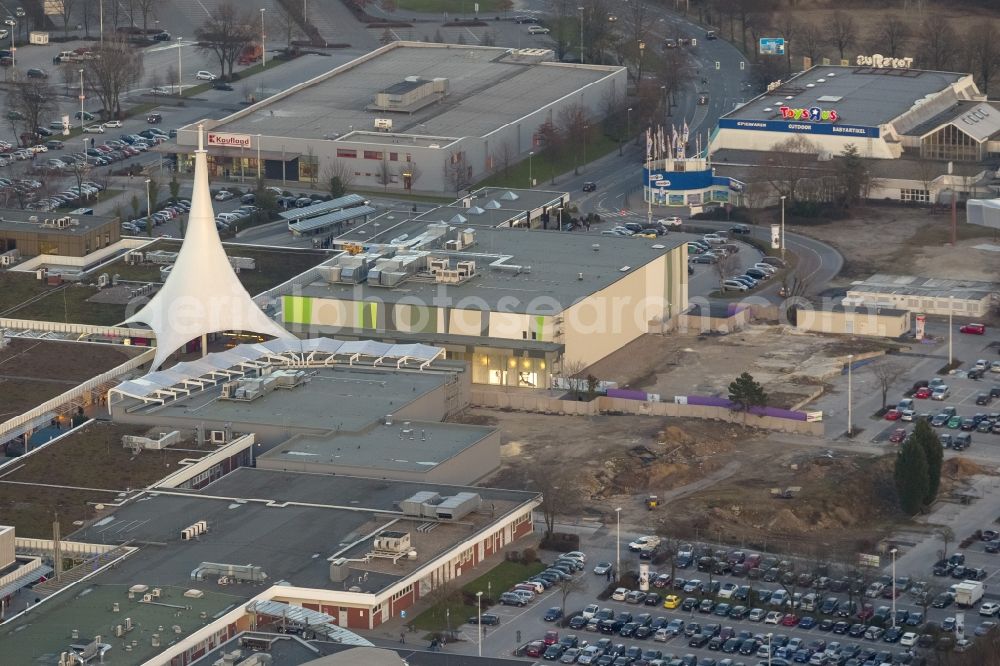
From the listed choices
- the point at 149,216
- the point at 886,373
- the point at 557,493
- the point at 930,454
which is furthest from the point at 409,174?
the point at 930,454

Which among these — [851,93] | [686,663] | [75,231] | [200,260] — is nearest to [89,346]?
[200,260]

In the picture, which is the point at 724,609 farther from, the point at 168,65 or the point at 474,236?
the point at 168,65

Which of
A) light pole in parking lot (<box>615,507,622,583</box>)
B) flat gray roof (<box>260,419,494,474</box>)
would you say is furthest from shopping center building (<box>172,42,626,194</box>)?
light pole in parking lot (<box>615,507,622,583</box>)

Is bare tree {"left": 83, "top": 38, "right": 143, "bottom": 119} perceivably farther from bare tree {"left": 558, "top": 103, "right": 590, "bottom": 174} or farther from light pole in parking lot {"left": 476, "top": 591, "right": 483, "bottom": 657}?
light pole in parking lot {"left": 476, "top": 591, "right": 483, "bottom": 657}

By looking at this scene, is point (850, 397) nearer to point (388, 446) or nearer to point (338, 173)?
point (388, 446)

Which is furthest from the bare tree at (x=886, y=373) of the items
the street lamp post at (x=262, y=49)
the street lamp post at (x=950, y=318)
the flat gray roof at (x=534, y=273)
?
the street lamp post at (x=262, y=49)
